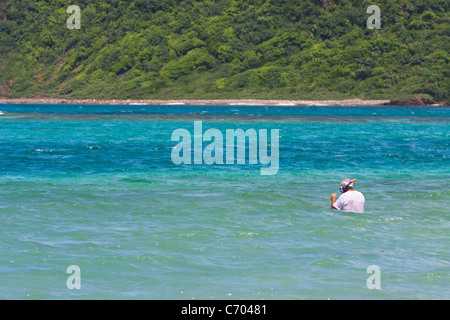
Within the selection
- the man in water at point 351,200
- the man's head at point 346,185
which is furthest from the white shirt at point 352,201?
the man's head at point 346,185

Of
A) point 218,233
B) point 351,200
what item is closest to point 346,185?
point 351,200

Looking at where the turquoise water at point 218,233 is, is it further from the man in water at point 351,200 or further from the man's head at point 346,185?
the man's head at point 346,185

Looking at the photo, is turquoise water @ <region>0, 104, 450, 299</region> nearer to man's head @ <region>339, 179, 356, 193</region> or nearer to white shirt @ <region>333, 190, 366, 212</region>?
white shirt @ <region>333, 190, 366, 212</region>

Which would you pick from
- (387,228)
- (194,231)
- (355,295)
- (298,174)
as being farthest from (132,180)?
(355,295)

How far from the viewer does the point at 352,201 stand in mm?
19516

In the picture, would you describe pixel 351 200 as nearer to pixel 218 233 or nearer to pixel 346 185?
pixel 346 185

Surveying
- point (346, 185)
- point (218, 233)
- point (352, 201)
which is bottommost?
point (218, 233)

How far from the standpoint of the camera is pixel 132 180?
28.6 meters

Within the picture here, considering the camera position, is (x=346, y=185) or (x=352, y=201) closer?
(x=346, y=185)

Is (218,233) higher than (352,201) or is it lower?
lower

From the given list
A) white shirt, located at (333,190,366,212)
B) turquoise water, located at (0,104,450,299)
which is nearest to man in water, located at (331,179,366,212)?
white shirt, located at (333,190,366,212)

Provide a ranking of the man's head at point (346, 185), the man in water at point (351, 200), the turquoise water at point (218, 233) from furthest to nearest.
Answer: the man in water at point (351, 200) → the man's head at point (346, 185) → the turquoise water at point (218, 233)

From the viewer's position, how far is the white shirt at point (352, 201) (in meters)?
19.5
